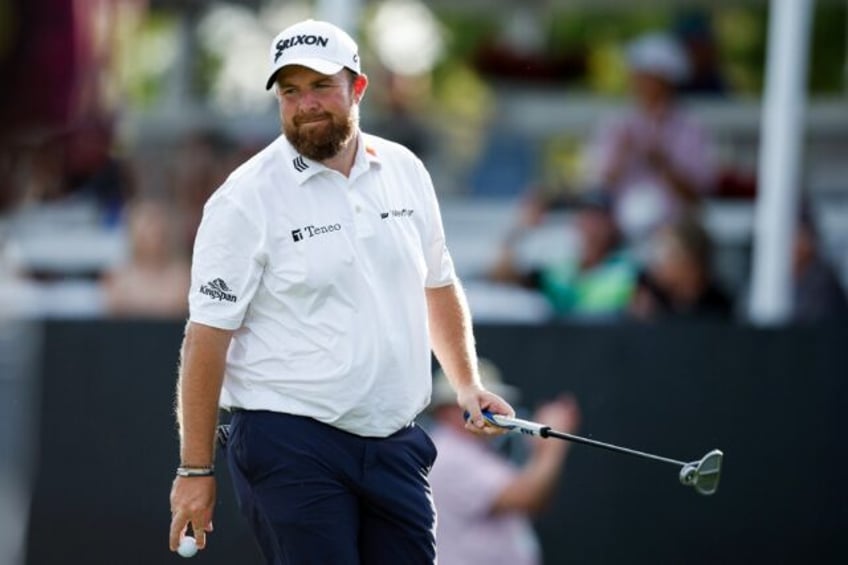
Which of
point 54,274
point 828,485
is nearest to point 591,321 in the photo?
point 828,485

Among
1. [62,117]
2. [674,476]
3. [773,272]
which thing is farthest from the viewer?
[773,272]

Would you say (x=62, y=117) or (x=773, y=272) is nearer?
(x=62, y=117)

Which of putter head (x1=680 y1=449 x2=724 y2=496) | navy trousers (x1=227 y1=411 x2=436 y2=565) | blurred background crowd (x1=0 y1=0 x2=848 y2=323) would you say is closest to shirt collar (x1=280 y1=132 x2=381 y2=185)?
navy trousers (x1=227 y1=411 x2=436 y2=565)

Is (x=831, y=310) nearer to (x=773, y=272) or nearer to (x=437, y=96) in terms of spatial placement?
(x=773, y=272)

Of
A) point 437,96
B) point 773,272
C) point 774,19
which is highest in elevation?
point 774,19

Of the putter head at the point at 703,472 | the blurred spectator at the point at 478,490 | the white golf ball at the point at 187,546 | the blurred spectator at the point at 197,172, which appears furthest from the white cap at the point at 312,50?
the blurred spectator at the point at 197,172

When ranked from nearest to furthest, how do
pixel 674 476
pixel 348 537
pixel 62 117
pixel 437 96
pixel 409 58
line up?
pixel 348 537
pixel 62 117
pixel 674 476
pixel 409 58
pixel 437 96

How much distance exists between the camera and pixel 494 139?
41.0ft

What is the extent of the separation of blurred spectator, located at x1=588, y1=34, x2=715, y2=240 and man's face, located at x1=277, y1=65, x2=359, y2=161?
17.1 feet

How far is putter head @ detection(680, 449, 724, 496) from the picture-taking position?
5.63 meters

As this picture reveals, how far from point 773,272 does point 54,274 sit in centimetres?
468

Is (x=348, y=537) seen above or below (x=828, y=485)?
above

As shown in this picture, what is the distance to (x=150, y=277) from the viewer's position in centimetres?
1038

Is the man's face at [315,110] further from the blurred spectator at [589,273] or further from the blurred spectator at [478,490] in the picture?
the blurred spectator at [589,273]
